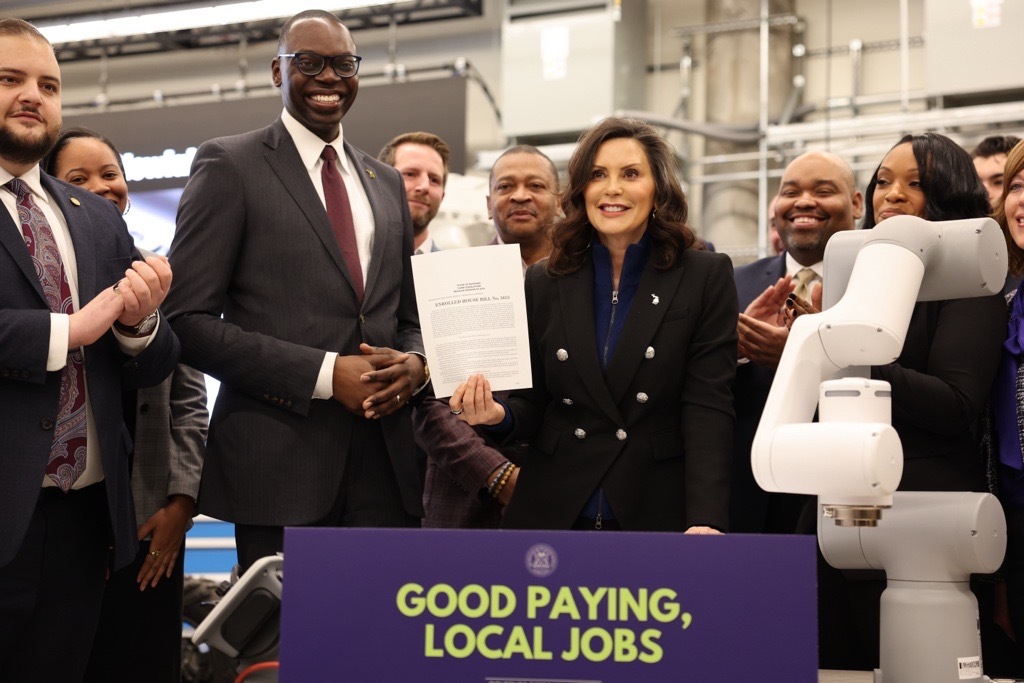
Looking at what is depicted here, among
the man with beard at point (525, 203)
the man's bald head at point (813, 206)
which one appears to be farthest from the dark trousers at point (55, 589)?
the man's bald head at point (813, 206)

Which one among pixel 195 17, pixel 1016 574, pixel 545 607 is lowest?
pixel 1016 574

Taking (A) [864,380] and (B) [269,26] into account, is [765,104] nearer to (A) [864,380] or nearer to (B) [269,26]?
(B) [269,26]

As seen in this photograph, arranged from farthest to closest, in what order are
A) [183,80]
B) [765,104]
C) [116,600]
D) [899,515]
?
[183,80] → [765,104] → [116,600] → [899,515]

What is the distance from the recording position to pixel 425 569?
4.25ft

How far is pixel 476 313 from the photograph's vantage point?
201 cm

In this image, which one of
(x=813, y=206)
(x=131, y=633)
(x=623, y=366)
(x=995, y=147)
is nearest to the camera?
(x=623, y=366)

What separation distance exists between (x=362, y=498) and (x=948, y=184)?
4.54ft

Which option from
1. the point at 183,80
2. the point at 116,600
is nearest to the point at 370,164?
the point at 116,600

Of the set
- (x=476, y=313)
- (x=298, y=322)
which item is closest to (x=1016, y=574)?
(x=476, y=313)

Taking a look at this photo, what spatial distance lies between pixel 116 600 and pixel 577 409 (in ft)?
3.96

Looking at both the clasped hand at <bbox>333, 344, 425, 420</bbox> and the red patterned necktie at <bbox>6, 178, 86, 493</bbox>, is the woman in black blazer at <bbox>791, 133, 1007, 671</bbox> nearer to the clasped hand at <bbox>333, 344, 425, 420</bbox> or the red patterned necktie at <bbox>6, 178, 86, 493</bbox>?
the clasped hand at <bbox>333, 344, 425, 420</bbox>

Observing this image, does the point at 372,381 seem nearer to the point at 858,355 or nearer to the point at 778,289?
the point at 778,289

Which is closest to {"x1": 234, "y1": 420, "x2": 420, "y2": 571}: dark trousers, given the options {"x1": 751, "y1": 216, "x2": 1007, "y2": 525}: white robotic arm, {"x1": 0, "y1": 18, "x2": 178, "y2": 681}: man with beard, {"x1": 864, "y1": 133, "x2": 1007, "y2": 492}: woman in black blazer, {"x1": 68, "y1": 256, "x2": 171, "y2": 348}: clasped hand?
{"x1": 0, "y1": 18, "x2": 178, "y2": 681}: man with beard

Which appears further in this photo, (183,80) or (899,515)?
(183,80)
